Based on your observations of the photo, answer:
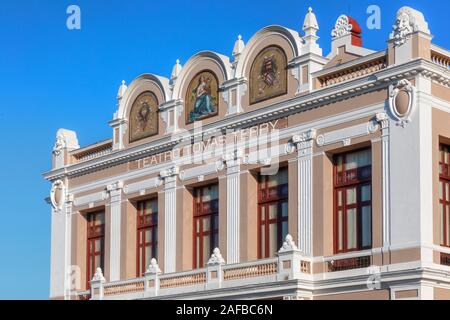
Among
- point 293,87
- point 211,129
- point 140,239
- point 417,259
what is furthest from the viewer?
point 140,239

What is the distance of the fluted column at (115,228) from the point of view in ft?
133

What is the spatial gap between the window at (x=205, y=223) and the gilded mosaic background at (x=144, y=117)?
11.3ft

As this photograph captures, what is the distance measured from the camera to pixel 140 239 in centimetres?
4041

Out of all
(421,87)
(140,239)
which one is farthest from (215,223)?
(421,87)

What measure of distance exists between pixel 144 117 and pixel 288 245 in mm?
10261

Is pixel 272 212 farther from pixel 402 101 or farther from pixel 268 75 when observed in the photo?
pixel 402 101

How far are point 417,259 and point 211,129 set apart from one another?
980 cm

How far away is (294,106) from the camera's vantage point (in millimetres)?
34000

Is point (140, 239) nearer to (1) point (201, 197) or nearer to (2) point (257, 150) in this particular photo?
(1) point (201, 197)

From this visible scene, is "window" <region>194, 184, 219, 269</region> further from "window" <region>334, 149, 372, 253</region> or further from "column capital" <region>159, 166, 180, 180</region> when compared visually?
"window" <region>334, 149, 372, 253</region>

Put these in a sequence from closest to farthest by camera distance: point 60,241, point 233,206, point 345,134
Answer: point 345,134, point 233,206, point 60,241

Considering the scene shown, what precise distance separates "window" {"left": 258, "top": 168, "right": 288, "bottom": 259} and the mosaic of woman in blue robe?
3.51 m

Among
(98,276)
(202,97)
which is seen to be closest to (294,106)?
(202,97)

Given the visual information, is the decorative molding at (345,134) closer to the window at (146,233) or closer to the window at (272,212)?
the window at (272,212)
